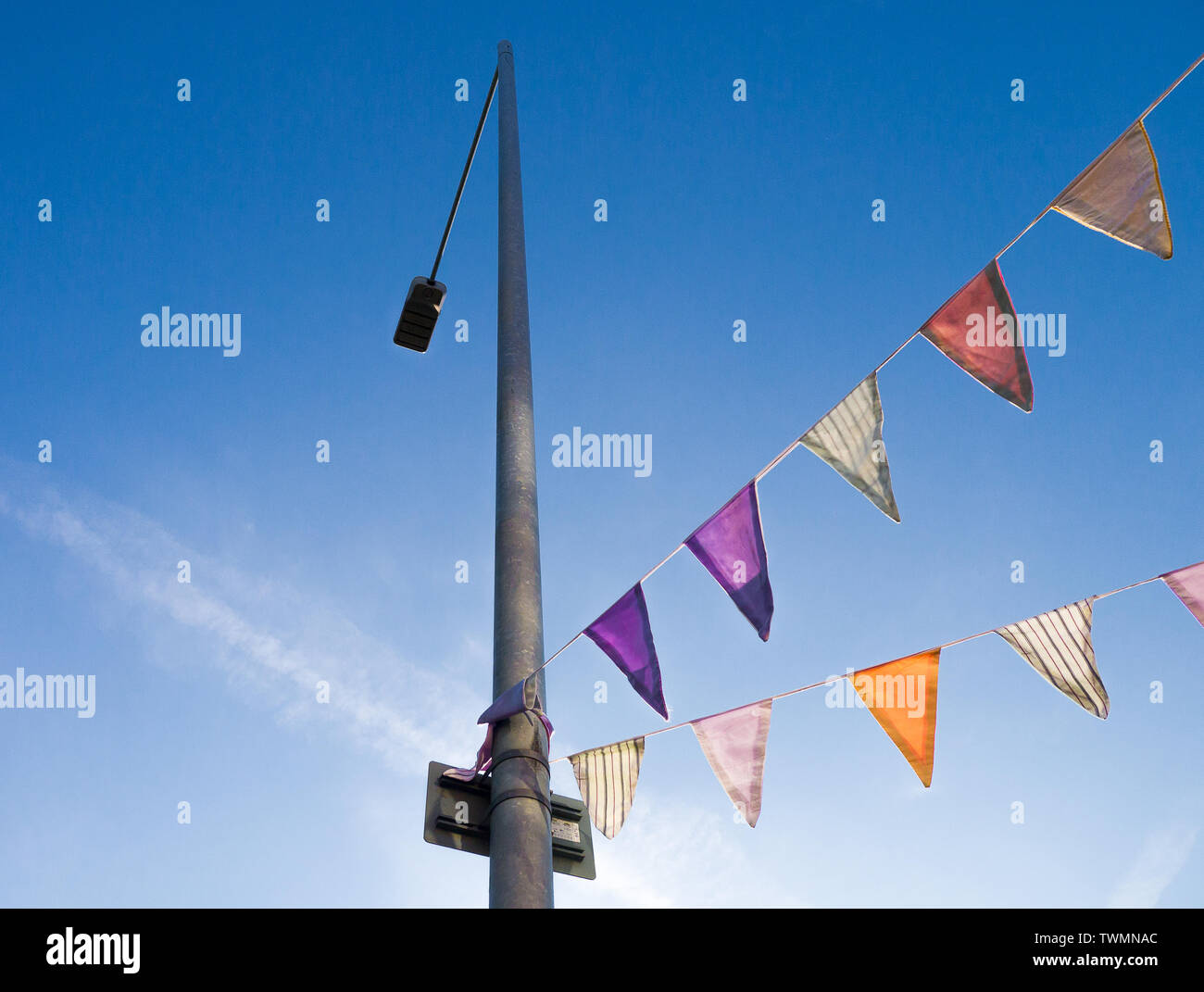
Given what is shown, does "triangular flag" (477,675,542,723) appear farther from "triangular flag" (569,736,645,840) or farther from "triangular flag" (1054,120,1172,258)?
"triangular flag" (1054,120,1172,258)

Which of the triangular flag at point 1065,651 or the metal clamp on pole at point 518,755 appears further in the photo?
the triangular flag at point 1065,651

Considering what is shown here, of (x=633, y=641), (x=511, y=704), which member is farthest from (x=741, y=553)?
(x=511, y=704)

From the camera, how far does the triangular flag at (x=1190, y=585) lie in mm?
5824

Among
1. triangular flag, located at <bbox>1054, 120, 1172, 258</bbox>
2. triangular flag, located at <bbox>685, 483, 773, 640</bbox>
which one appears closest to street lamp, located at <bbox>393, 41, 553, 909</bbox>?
triangular flag, located at <bbox>685, 483, 773, 640</bbox>

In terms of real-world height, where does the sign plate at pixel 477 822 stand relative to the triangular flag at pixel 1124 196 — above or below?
below

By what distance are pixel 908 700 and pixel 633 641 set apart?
1.74m

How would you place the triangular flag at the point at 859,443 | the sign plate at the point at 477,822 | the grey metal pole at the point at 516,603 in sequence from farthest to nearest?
1. the triangular flag at the point at 859,443
2. the sign plate at the point at 477,822
3. the grey metal pole at the point at 516,603

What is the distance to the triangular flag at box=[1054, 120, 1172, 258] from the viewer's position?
547cm

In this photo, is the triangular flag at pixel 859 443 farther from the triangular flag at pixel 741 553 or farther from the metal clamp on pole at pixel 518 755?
the metal clamp on pole at pixel 518 755

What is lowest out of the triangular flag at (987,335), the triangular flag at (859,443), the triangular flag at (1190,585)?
the triangular flag at (1190,585)

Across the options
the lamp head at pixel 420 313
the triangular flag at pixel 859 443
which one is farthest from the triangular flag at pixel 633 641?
the lamp head at pixel 420 313

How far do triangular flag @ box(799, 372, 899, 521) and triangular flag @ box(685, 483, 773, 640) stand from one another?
499 millimetres

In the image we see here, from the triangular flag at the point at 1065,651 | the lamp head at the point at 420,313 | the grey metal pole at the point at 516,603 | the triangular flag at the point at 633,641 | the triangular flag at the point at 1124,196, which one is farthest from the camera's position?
the lamp head at the point at 420,313
